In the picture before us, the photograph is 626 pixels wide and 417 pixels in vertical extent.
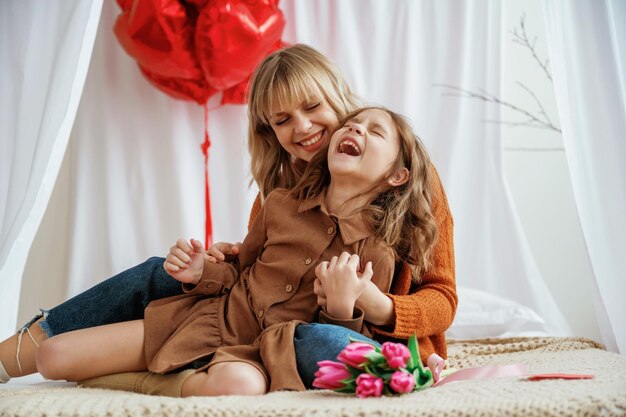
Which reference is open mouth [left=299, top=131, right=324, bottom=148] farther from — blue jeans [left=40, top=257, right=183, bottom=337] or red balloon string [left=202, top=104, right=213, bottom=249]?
red balloon string [left=202, top=104, right=213, bottom=249]

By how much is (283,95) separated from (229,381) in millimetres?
757

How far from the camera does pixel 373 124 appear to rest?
62.9 inches

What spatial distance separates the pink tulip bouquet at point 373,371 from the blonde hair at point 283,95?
79 centimetres

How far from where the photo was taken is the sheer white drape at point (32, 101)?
176 centimetres

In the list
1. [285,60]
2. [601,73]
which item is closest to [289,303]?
[285,60]

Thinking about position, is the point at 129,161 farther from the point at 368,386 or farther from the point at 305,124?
the point at 368,386

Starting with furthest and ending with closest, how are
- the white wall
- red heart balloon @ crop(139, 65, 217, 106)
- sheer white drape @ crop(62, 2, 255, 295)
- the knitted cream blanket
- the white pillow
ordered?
the white wall
sheer white drape @ crop(62, 2, 255, 295)
red heart balloon @ crop(139, 65, 217, 106)
the white pillow
the knitted cream blanket

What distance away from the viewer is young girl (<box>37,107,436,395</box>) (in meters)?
1.46

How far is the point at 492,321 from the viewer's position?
2.24m

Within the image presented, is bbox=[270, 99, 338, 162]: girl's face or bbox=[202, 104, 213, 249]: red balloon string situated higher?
bbox=[270, 99, 338, 162]: girl's face

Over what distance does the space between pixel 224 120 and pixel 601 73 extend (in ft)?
4.51

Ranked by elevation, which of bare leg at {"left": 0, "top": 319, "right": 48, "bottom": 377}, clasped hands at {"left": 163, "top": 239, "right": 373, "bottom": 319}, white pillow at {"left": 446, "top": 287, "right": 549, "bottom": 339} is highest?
clasped hands at {"left": 163, "top": 239, "right": 373, "bottom": 319}

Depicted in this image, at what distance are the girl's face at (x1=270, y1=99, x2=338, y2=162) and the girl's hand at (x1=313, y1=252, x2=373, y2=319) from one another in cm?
49

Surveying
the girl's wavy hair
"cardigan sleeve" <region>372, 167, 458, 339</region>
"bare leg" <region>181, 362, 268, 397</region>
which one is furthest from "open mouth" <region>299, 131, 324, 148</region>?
"bare leg" <region>181, 362, 268, 397</region>
